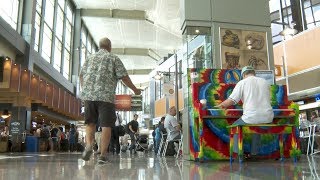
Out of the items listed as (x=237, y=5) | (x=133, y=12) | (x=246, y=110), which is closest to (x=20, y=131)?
(x=133, y=12)

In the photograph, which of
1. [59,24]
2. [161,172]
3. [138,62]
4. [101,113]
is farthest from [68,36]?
[161,172]

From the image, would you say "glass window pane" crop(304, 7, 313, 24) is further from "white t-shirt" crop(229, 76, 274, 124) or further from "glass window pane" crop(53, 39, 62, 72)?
"glass window pane" crop(53, 39, 62, 72)

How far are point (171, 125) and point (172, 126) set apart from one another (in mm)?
36

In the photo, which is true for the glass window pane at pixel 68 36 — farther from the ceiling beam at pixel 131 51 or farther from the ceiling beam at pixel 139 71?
the ceiling beam at pixel 139 71

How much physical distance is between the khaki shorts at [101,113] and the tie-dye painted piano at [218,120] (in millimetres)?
1453

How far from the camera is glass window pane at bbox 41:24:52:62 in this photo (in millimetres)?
18494

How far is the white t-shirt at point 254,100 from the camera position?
14.9 ft

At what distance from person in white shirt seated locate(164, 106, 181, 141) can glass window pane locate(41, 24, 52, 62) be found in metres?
11.6

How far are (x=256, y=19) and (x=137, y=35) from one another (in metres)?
18.7

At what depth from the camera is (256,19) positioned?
721cm

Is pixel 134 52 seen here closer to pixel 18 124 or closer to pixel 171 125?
pixel 18 124

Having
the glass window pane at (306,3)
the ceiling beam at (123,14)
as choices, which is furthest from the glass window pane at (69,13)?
the glass window pane at (306,3)

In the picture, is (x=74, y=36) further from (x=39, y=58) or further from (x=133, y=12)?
(x=39, y=58)

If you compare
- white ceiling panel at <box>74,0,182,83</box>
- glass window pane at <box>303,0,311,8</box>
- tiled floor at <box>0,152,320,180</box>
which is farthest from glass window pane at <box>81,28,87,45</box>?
tiled floor at <box>0,152,320,180</box>
